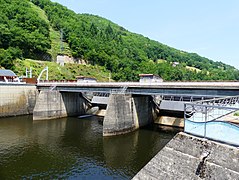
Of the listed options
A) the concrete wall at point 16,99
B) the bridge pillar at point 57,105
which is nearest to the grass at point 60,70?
the concrete wall at point 16,99

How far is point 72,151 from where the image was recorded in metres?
23.6

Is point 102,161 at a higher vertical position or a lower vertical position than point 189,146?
lower

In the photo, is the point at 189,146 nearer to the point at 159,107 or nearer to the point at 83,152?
the point at 83,152

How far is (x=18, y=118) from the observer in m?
40.6

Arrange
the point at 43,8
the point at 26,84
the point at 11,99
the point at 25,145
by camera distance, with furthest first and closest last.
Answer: the point at 43,8, the point at 26,84, the point at 11,99, the point at 25,145

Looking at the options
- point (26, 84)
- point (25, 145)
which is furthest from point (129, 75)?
point (25, 145)

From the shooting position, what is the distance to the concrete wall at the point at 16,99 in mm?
40641

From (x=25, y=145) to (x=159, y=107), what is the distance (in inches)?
979

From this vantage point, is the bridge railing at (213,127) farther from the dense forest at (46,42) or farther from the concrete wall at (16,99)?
the dense forest at (46,42)

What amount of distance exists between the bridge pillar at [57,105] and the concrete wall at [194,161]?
3263 centimetres

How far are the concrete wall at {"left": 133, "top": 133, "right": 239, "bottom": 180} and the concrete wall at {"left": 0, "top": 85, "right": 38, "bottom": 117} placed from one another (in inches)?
1488

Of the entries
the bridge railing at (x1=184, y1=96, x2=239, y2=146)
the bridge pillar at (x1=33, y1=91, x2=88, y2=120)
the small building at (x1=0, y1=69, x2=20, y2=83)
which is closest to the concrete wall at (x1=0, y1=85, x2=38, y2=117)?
the small building at (x1=0, y1=69, x2=20, y2=83)

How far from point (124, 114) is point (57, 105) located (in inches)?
718

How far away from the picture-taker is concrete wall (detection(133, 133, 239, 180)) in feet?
30.6
